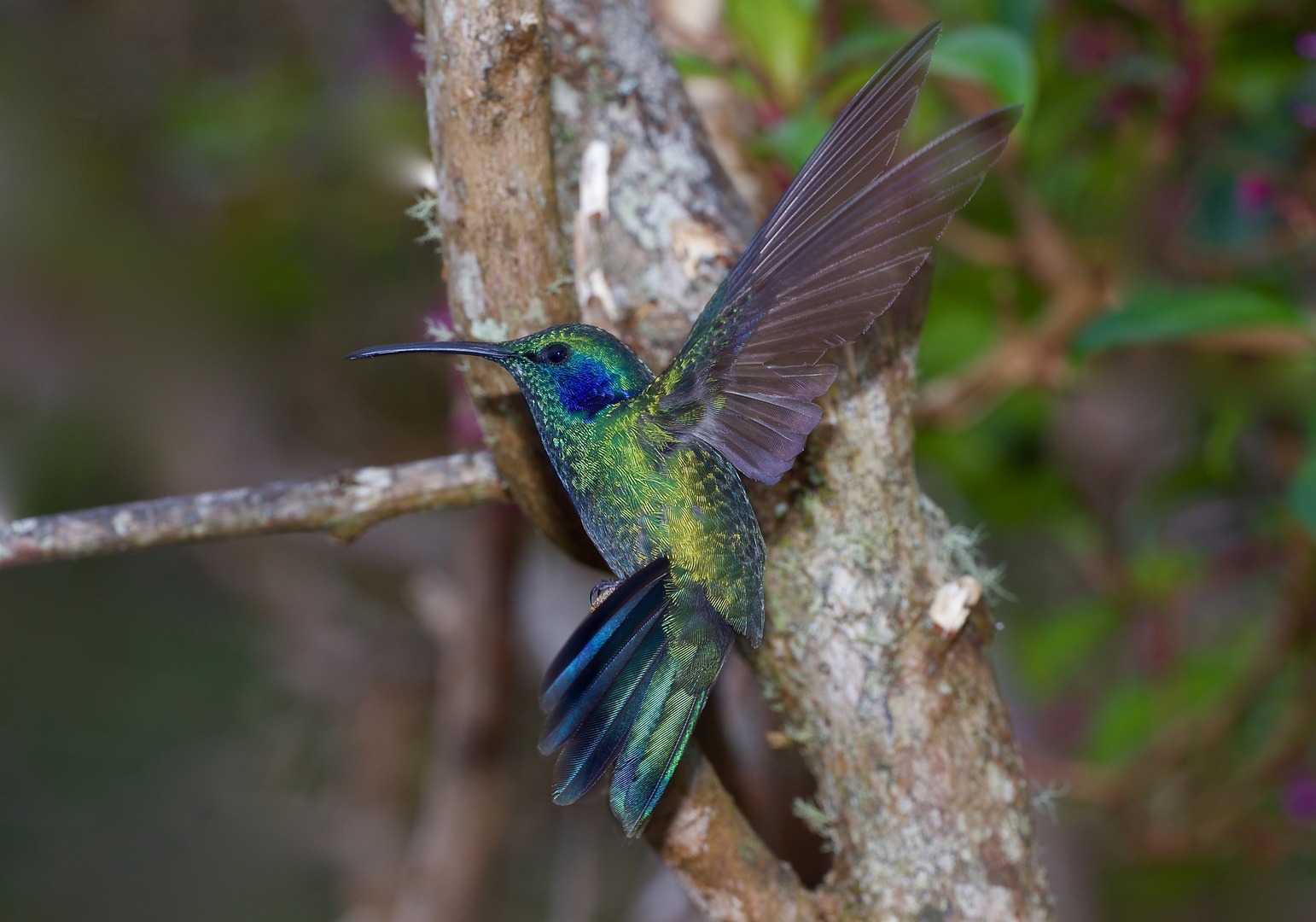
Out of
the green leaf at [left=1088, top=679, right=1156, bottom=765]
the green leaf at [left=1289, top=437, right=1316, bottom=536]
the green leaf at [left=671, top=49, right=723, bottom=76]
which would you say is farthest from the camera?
the green leaf at [left=1088, top=679, right=1156, bottom=765]

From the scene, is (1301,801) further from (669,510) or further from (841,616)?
(669,510)

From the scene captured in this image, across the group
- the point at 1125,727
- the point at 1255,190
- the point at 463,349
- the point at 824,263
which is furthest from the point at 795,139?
the point at 1125,727

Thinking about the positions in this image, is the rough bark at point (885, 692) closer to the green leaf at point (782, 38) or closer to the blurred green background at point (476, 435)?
the blurred green background at point (476, 435)

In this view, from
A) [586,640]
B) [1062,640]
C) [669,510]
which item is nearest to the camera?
[586,640]

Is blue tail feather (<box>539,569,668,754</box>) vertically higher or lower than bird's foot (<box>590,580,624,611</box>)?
higher

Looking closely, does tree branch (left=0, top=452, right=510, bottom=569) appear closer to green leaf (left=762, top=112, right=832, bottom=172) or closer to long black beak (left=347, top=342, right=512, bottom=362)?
long black beak (left=347, top=342, right=512, bottom=362)

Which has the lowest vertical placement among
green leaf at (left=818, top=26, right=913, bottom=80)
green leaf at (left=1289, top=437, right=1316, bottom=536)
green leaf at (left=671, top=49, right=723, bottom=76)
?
green leaf at (left=671, top=49, right=723, bottom=76)

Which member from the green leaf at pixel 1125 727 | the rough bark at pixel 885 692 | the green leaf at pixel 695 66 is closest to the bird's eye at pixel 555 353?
the rough bark at pixel 885 692

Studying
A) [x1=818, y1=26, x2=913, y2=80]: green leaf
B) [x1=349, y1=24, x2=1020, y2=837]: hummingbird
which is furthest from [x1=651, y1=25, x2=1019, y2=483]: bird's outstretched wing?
[x1=818, y1=26, x2=913, y2=80]: green leaf

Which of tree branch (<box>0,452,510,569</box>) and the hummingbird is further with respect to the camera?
tree branch (<box>0,452,510,569</box>)
